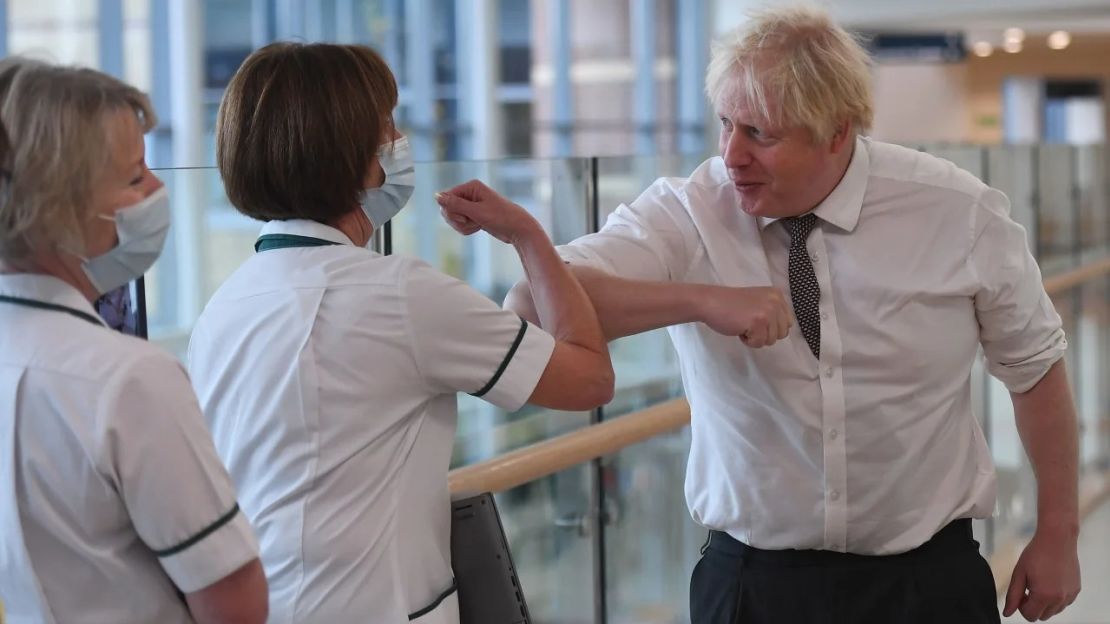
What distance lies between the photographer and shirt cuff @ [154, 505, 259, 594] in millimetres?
1330

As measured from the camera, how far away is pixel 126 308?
1841 mm

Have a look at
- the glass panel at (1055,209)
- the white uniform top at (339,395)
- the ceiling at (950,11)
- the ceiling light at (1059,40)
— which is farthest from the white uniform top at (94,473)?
the ceiling light at (1059,40)

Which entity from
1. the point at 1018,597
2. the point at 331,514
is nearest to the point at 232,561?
the point at 331,514

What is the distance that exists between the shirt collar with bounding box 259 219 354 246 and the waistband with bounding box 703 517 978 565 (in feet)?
2.77

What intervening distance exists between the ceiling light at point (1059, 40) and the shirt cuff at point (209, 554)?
16.2m

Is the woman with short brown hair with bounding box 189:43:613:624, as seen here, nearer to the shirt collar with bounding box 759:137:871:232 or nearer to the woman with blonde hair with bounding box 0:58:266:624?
the woman with blonde hair with bounding box 0:58:266:624

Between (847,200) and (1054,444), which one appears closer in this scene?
(847,200)

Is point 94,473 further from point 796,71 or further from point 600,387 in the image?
point 796,71

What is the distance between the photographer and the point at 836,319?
2029 millimetres

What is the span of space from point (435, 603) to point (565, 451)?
101 cm

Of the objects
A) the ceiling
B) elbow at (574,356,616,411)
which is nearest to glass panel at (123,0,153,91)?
the ceiling

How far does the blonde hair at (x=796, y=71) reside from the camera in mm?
1924

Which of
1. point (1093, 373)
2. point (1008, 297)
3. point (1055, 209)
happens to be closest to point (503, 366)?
point (1008, 297)

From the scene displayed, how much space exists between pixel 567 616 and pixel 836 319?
136 centimetres
